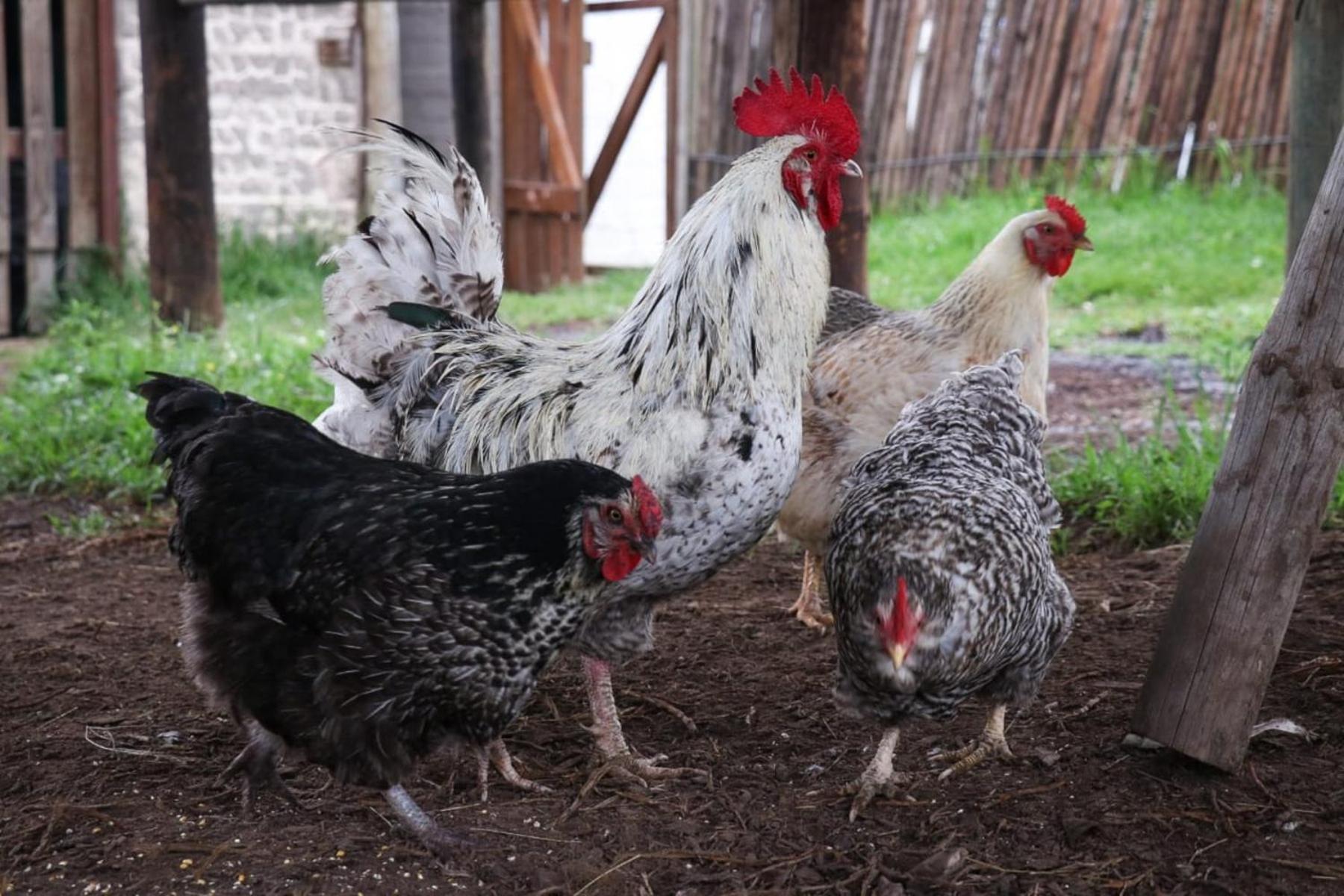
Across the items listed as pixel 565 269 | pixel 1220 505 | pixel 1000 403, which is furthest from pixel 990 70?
pixel 1220 505

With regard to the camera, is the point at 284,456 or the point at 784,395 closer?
the point at 284,456

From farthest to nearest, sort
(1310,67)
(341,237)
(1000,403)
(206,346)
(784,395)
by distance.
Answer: (341,237) → (206,346) → (1310,67) → (1000,403) → (784,395)

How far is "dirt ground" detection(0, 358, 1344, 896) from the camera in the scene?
3172 millimetres

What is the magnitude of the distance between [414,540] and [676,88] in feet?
33.1

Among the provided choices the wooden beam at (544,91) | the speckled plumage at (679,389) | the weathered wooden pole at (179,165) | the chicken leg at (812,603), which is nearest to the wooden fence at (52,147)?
the weathered wooden pole at (179,165)

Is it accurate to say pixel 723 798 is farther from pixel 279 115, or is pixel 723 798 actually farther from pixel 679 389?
pixel 279 115

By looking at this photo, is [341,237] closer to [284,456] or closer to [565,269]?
[565,269]

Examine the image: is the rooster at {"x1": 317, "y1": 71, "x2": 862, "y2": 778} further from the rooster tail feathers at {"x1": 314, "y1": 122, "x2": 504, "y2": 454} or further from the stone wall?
the stone wall

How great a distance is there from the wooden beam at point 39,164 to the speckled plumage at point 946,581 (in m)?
8.23

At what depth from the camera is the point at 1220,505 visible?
11.3 feet

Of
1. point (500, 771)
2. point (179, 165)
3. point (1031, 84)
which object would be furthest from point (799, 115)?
point (1031, 84)

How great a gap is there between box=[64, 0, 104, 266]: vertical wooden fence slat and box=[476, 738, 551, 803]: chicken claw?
819cm

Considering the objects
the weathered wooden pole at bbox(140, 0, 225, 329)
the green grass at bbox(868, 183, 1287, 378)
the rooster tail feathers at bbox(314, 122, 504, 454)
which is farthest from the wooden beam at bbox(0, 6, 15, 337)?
the rooster tail feathers at bbox(314, 122, 504, 454)

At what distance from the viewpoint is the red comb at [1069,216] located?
211 inches
